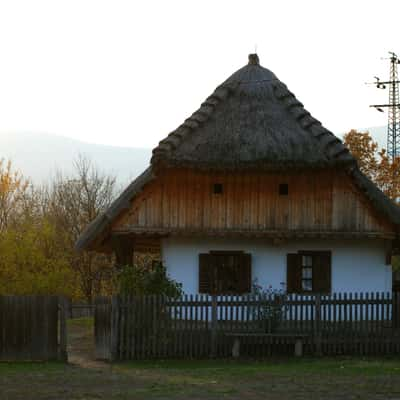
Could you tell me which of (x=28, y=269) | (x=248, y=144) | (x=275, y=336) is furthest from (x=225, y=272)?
(x=28, y=269)

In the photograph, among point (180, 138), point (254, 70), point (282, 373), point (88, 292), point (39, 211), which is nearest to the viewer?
point (282, 373)

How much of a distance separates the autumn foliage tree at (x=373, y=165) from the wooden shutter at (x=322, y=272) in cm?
2309

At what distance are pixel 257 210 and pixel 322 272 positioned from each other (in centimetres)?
255

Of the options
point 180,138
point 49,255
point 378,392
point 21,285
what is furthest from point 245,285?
point 49,255

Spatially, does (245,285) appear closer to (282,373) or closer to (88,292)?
(282,373)

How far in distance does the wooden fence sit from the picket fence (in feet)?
4.62

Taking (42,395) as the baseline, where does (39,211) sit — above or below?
above

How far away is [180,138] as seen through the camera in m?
26.4

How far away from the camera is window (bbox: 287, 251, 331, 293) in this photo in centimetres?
2689

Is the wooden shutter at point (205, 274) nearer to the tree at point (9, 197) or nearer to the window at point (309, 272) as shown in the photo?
the window at point (309, 272)

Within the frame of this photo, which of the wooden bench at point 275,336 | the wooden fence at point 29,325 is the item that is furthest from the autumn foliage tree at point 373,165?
the wooden fence at point 29,325

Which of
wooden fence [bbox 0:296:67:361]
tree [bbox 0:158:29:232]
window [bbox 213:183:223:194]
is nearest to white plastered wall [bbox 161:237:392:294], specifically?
window [bbox 213:183:223:194]

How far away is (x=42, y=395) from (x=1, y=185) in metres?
34.9

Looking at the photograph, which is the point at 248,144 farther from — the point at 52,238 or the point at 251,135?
the point at 52,238
